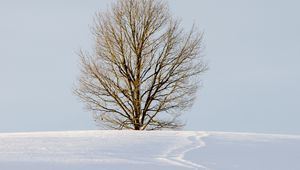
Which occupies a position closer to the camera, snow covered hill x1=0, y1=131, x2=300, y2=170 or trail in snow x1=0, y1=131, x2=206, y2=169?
snow covered hill x1=0, y1=131, x2=300, y2=170

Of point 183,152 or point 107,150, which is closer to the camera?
point 183,152

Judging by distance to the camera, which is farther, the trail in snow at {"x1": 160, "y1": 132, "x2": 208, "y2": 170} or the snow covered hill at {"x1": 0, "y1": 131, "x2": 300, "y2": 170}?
the trail in snow at {"x1": 160, "y1": 132, "x2": 208, "y2": 170}

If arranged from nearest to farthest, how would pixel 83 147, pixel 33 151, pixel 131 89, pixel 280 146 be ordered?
1. pixel 33 151
2. pixel 83 147
3. pixel 280 146
4. pixel 131 89

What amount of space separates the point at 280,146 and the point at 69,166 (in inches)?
195

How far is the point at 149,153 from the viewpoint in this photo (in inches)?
320

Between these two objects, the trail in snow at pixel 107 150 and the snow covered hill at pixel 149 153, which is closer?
the snow covered hill at pixel 149 153

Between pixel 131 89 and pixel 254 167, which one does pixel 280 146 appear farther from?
pixel 131 89

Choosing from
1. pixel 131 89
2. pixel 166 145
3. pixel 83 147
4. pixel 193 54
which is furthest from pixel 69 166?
pixel 193 54

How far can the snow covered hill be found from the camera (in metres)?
6.86

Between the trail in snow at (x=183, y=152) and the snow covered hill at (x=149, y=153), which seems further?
the trail in snow at (x=183, y=152)

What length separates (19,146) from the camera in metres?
8.96

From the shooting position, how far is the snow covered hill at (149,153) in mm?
6855

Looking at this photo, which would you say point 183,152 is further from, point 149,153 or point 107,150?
point 107,150

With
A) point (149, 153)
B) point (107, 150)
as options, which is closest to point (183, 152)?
point (149, 153)
